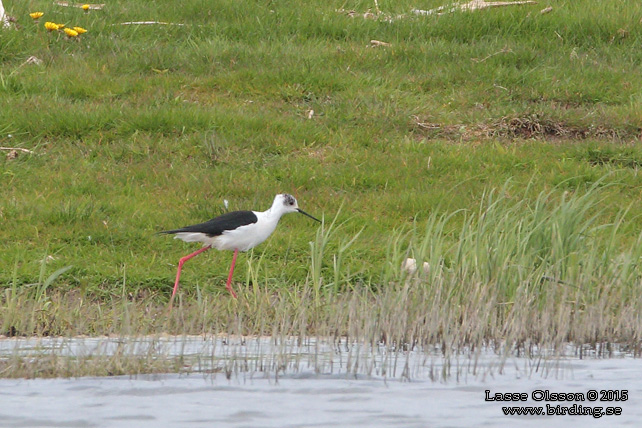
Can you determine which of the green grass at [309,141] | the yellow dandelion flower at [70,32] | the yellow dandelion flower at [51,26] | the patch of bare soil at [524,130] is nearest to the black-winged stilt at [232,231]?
the green grass at [309,141]

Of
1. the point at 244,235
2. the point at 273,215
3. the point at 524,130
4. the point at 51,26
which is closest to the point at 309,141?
the point at 524,130

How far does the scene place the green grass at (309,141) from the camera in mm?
8336

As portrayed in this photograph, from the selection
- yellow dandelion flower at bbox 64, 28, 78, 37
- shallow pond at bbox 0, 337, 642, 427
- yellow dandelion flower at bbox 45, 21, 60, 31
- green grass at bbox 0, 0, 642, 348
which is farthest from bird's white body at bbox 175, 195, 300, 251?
yellow dandelion flower at bbox 45, 21, 60, 31

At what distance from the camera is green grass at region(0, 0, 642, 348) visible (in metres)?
8.34

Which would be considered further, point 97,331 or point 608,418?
point 97,331

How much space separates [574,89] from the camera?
12.7 metres

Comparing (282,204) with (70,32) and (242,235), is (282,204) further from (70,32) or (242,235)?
(70,32)

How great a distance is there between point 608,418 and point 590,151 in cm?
632

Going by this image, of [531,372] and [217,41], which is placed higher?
[217,41]

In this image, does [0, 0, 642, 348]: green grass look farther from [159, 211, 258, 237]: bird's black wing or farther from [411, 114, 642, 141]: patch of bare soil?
[159, 211, 258, 237]: bird's black wing

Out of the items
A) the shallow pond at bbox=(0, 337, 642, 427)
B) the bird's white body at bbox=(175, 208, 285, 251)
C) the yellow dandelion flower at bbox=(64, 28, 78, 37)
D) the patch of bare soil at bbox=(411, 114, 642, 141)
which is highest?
the yellow dandelion flower at bbox=(64, 28, 78, 37)

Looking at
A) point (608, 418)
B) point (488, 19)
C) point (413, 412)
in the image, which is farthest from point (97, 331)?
point (488, 19)

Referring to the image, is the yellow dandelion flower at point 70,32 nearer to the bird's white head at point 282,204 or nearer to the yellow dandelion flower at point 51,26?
the yellow dandelion flower at point 51,26

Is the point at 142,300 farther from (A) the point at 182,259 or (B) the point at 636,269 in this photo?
(B) the point at 636,269
